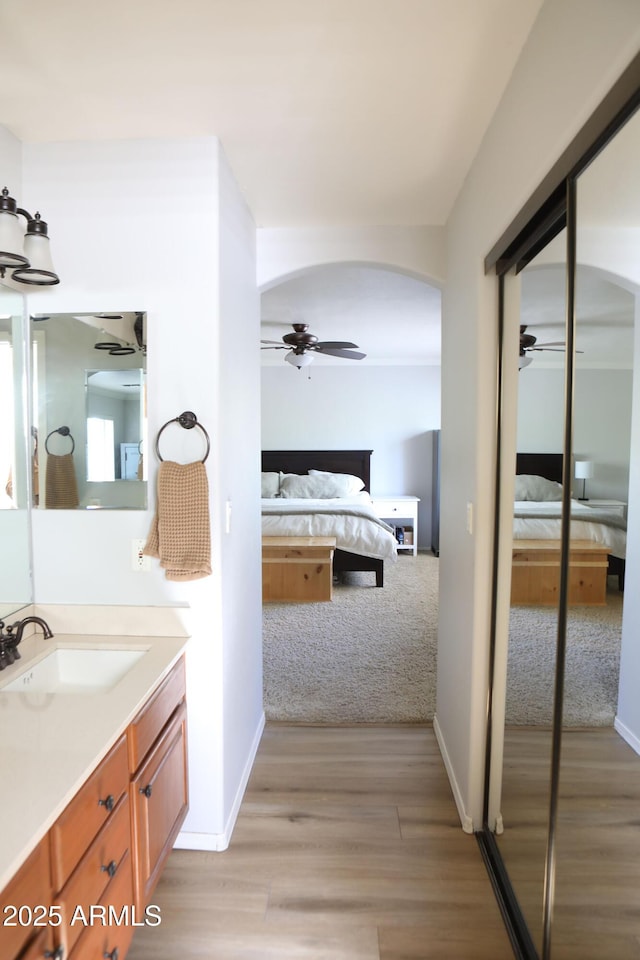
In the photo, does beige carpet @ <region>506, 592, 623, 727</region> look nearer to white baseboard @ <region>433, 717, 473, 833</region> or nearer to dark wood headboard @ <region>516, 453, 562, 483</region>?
dark wood headboard @ <region>516, 453, 562, 483</region>

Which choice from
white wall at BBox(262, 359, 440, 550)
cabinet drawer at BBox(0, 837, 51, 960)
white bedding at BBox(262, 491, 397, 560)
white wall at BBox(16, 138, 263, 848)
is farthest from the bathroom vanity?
white wall at BBox(262, 359, 440, 550)

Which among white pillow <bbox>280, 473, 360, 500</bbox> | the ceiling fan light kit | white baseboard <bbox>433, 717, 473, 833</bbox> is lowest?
white baseboard <bbox>433, 717, 473, 833</bbox>

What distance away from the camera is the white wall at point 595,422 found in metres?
0.98

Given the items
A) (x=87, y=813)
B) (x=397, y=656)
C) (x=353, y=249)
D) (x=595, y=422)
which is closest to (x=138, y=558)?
(x=87, y=813)

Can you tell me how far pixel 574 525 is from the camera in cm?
121

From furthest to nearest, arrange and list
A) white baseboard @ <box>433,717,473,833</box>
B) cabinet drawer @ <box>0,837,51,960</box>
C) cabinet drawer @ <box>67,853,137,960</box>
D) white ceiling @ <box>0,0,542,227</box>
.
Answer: white baseboard @ <box>433,717,473,833</box>
white ceiling @ <box>0,0,542,227</box>
cabinet drawer @ <box>67,853,137,960</box>
cabinet drawer @ <box>0,837,51,960</box>

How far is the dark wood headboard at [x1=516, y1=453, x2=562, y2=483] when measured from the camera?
4.23 ft

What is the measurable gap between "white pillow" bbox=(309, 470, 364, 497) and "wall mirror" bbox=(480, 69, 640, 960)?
4503 millimetres

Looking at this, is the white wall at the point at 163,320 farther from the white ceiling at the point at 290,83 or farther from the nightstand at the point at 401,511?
the nightstand at the point at 401,511

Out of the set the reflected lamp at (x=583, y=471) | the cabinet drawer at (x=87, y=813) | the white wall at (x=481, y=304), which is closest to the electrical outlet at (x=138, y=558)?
the cabinet drawer at (x=87, y=813)

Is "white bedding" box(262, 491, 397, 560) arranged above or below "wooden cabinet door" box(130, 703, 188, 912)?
above

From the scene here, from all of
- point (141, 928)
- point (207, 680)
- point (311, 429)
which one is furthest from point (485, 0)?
point (311, 429)

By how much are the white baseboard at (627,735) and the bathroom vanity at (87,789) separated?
104 cm

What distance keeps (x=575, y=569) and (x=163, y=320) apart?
1.50m
